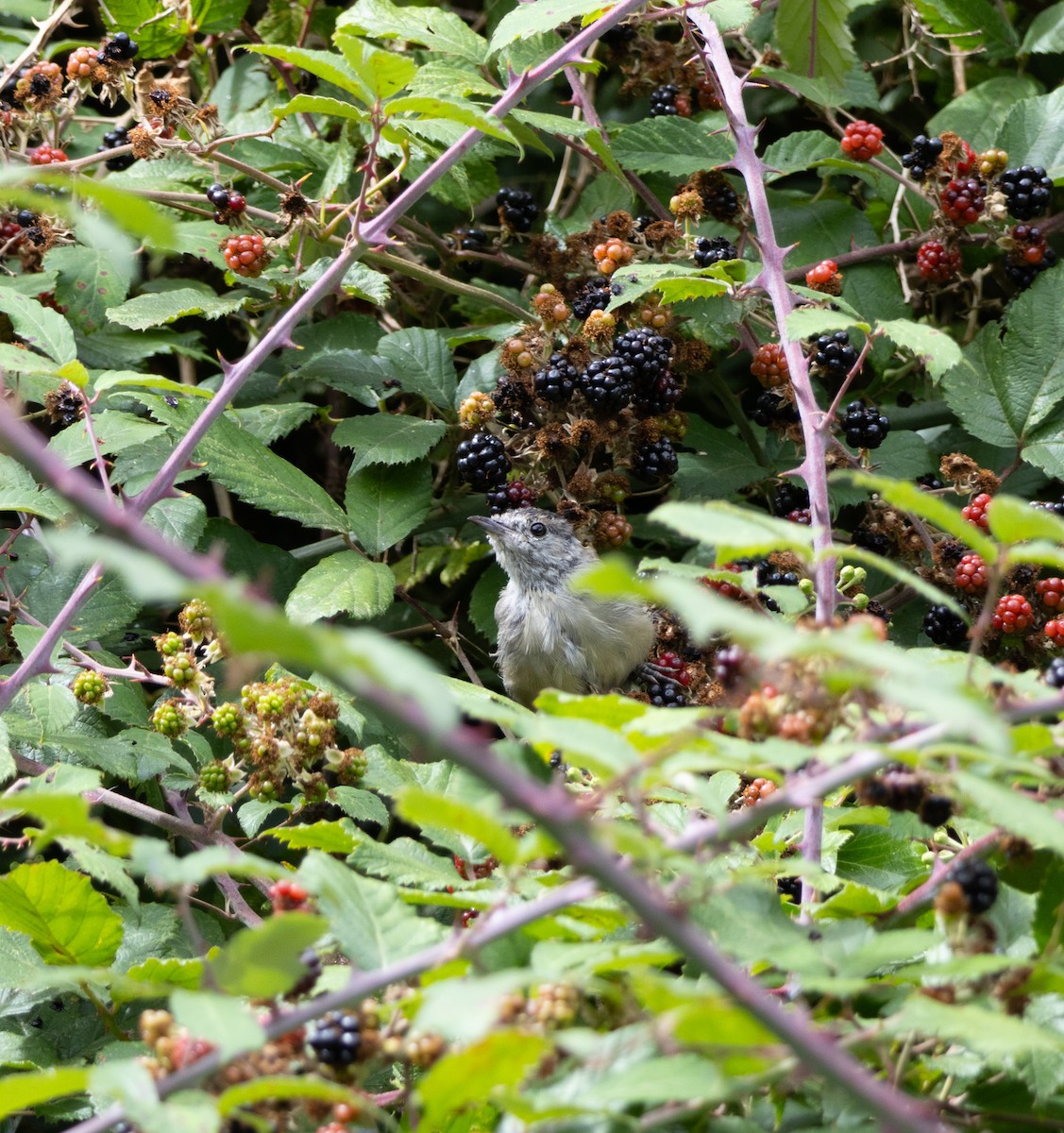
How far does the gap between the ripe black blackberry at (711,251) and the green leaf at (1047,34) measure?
4.49 ft

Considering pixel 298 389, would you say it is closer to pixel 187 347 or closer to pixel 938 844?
pixel 187 347

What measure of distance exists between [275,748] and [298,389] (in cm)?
174

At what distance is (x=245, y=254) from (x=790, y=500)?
1517 millimetres

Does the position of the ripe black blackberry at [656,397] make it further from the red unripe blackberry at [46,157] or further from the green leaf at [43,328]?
the red unripe blackberry at [46,157]

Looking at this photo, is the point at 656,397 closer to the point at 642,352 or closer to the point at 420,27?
the point at 642,352

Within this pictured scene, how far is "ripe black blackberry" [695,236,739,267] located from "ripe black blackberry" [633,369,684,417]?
11.4 inches

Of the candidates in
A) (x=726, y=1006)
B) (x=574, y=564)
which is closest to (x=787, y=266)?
(x=574, y=564)

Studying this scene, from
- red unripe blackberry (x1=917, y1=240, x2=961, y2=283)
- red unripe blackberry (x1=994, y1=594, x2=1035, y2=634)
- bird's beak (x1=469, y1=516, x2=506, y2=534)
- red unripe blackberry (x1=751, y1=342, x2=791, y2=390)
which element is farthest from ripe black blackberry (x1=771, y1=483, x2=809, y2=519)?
bird's beak (x1=469, y1=516, x2=506, y2=534)

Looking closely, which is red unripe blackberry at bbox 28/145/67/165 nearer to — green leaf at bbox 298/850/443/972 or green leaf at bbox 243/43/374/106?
green leaf at bbox 243/43/374/106

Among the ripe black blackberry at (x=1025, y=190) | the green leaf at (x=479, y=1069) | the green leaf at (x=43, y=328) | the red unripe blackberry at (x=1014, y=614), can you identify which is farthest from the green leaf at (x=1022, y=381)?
the green leaf at (x=479, y=1069)

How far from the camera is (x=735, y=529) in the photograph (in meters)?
1.39

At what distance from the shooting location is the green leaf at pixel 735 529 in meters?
1.36

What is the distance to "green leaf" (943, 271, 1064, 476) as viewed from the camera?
327 centimetres

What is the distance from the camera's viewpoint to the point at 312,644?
0.95m
